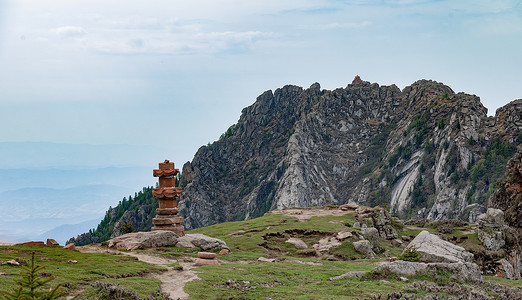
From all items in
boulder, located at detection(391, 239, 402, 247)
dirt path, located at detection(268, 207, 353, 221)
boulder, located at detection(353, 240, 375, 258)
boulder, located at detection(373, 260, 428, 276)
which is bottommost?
boulder, located at detection(391, 239, 402, 247)

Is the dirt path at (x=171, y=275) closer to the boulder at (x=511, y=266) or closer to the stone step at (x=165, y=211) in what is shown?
the stone step at (x=165, y=211)

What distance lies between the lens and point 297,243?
48312mm

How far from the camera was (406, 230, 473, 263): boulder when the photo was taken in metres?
31.0

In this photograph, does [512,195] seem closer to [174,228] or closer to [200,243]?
[200,243]

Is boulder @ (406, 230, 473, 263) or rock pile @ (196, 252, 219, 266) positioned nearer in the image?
boulder @ (406, 230, 473, 263)

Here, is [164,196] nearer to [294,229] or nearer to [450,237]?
[294,229]

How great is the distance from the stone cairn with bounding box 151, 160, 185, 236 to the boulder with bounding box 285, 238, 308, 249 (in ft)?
Answer: 37.5

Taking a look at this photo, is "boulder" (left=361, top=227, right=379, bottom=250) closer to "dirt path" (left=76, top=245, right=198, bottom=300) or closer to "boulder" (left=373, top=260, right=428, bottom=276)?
"boulder" (left=373, top=260, right=428, bottom=276)

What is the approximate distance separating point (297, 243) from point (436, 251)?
18.3m

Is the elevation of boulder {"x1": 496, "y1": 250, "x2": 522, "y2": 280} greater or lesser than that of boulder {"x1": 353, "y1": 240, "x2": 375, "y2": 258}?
lesser

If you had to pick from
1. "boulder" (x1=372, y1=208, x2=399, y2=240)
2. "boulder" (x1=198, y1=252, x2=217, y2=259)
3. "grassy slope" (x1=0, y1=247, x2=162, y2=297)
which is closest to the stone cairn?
"boulder" (x1=198, y1=252, x2=217, y2=259)

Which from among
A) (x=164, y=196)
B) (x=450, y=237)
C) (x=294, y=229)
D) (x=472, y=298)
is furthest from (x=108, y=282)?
(x=450, y=237)

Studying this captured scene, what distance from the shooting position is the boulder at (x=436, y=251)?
102 ft

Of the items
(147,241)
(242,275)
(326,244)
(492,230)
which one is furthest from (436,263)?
(492,230)
